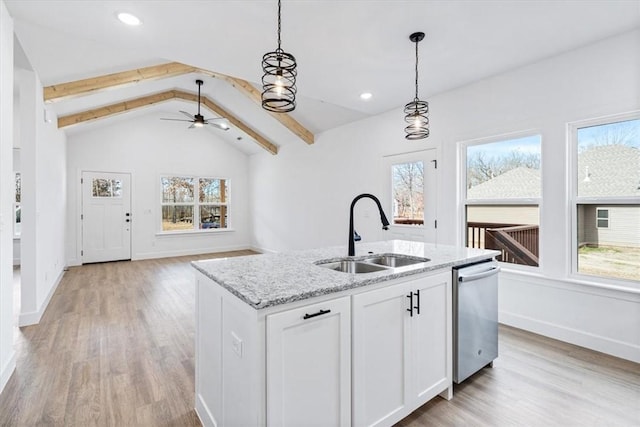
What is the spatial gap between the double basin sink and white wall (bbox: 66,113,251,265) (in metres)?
6.83

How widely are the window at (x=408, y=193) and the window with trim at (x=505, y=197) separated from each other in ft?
2.09

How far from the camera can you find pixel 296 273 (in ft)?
5.74

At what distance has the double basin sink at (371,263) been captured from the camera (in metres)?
2.26

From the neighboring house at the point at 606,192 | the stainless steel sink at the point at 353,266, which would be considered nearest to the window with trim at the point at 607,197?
the neighboring house at the point at 606,192

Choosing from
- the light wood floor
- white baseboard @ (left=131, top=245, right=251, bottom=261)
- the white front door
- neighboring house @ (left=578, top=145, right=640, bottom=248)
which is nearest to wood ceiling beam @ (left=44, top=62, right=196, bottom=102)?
the light wood floor

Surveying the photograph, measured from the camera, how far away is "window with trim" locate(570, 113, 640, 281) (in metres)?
2.71

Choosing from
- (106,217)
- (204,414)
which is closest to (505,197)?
(204,414)

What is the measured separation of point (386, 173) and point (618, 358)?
3230mm

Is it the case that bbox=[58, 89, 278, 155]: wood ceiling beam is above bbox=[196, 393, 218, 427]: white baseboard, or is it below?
above

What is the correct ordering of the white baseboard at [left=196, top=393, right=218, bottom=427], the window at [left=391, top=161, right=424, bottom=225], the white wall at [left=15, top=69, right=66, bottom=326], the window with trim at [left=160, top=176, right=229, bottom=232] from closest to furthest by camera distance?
the white baseboard at [left=196, top=393, right=218, bottom=427], the white wall at [left=15, top=69, right=66, bottom=326], the window at [left=391, top=161, right=424, bottom=225], the window with trim at [left=160, top=176, right=229, bottom=232]

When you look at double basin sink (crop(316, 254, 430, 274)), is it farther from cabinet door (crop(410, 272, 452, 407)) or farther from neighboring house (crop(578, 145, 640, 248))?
neighboring house (crop(578, 145, 640, 248))

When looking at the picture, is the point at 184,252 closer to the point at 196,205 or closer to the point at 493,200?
the point at 196,205

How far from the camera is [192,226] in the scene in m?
8.41

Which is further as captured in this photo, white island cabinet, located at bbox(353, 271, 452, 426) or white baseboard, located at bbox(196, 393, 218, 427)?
white baseboard, located at bbox(196, 393, 218, 427)
